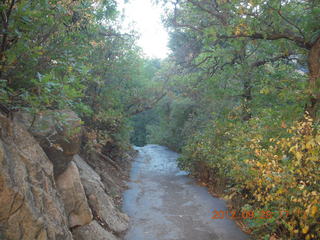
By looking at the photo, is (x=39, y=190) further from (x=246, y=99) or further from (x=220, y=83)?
(x=220, y=83)

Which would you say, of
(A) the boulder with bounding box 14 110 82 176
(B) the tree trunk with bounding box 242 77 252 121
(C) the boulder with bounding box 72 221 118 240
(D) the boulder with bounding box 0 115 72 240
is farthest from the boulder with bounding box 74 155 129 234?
(B) the tree trunk with bounding box 242 77 252 121

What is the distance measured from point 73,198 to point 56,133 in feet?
4.18

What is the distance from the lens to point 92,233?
5.34 meters

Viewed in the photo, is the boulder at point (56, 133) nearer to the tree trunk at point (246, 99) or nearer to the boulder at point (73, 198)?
the boulder at point (73, 198)

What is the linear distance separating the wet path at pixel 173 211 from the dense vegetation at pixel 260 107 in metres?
0.69

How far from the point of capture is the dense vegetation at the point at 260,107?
4098mm

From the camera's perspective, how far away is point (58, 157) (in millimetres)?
5227

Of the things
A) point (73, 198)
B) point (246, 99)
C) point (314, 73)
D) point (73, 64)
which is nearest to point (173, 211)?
point (73, 198)

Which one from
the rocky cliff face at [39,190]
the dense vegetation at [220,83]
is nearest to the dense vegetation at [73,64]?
the dense vegetation at [220,83]

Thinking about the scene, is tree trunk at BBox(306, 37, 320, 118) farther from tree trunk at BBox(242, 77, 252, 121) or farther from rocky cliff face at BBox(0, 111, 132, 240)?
rocky cliff face at BBox(0, 111, 132, 240)

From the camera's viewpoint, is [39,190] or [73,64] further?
[73,64]

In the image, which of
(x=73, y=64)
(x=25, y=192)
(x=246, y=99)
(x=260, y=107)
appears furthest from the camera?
(x=246, y=99)

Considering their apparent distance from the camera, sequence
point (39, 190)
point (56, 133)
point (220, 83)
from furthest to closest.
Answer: point (220, 83), point (56, 133), point (39, 190)

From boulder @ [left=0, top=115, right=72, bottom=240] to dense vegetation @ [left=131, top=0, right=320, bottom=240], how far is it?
2.82 meters
